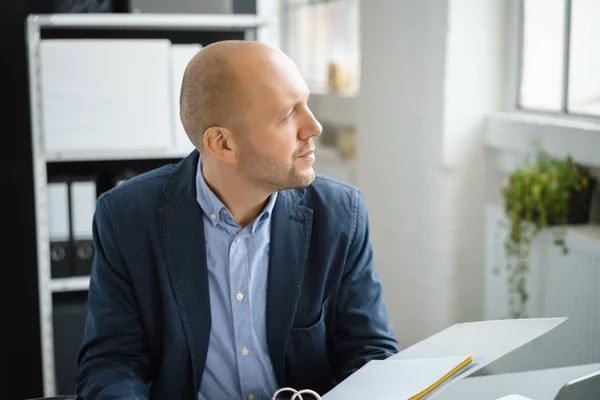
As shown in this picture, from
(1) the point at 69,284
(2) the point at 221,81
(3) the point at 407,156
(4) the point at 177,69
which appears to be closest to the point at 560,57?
(3) the point at 407,156

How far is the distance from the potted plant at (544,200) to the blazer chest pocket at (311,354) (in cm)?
139

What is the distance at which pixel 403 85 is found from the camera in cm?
389

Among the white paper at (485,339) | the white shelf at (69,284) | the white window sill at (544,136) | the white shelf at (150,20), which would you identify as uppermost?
the white shelf at (150,20)

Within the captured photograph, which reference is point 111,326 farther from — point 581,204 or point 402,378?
Result: point 581,204

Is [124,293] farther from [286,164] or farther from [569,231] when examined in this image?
[569,231]

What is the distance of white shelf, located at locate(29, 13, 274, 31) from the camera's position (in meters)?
2.66

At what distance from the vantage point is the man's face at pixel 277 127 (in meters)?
1.47

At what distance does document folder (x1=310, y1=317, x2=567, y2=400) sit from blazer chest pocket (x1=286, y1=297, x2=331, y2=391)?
30 cm

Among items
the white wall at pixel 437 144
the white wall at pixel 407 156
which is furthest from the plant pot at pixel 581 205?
the white wall at pixel 407 156

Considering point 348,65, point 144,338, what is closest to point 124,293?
point 144,338

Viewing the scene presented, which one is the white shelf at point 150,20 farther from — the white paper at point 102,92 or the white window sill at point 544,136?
the white window sill at point 544,136

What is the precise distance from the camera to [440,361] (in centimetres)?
121

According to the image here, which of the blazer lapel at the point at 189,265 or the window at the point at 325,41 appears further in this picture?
the window at the point at 325,41

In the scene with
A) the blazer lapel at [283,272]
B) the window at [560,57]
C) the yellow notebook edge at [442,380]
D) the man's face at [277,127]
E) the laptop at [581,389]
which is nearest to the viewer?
the laptop at [581,389]
